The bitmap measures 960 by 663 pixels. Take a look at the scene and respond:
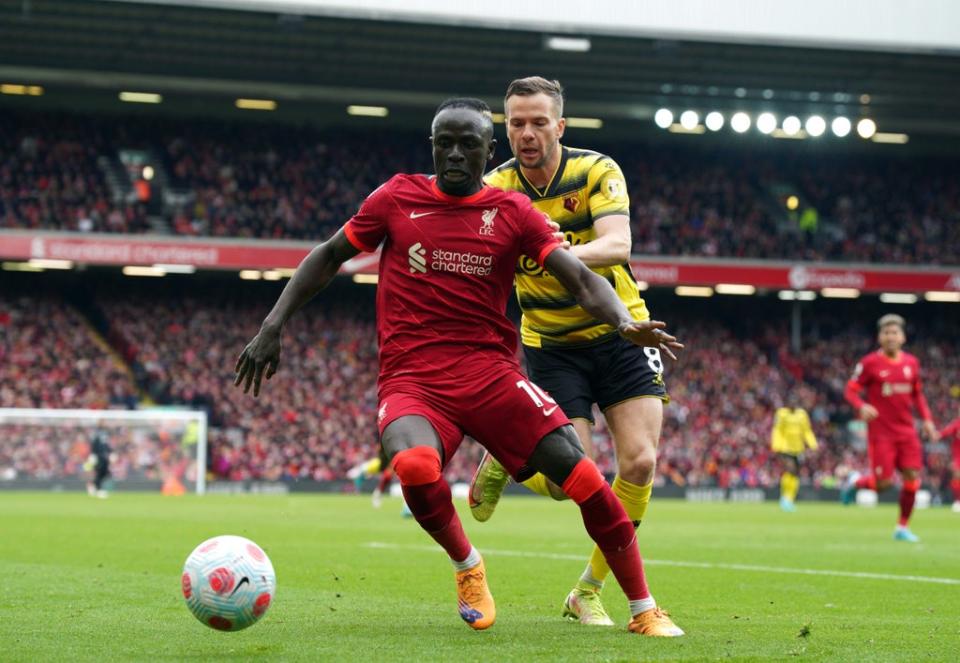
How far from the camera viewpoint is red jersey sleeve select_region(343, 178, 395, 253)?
20.0 feet

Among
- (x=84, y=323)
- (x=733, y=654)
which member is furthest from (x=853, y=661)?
(x=84, y=323)

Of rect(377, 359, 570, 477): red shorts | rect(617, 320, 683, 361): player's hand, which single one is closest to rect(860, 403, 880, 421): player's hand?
rect(377, 359, 570, 477): red shorts

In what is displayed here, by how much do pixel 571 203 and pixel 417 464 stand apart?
204 centimetres

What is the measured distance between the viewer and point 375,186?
40.2m

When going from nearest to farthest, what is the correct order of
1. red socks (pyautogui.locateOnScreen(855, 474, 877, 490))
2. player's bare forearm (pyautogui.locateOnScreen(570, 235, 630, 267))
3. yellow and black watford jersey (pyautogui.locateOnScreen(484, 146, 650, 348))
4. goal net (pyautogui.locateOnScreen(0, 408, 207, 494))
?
player's bare forearm (pyautogui.locateOnScreen(570, 235, 630, 267))
yellow and black watford jersey (pyautogui.locateOnScreen(484, 146, 650, 348))
red socks (pyautogui.locateOnScreen(855, 474, 877, 490))
goal net (pyautogui.locateOnScreen(0, 408, 207, 494))

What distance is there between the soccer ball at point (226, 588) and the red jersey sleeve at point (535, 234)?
6.01ft

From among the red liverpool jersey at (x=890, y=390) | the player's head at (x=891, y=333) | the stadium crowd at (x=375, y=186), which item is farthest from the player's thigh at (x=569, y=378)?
the stadium crowd at (x=375, y=186)

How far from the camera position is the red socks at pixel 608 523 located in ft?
19.3

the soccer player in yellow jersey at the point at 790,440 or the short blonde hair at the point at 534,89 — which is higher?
the short blonde hair at the point at 534,89

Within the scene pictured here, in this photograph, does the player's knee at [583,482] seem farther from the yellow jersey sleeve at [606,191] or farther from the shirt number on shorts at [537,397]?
the yellow jersey sleeve at [606,191]

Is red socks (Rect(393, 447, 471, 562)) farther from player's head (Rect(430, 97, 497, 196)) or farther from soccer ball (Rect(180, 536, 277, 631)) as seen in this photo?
player's head (Rect(430, 97, 497, 196))

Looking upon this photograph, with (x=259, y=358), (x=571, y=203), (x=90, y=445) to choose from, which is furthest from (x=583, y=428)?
(x=90, y=445)

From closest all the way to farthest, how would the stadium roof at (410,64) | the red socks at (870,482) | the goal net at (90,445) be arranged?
the red socks at (870,482)
the goal net at (90,445)
the stadium roof at (410,64)

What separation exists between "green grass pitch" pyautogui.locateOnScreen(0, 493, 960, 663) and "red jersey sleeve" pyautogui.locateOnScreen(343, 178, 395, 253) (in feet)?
5.77
